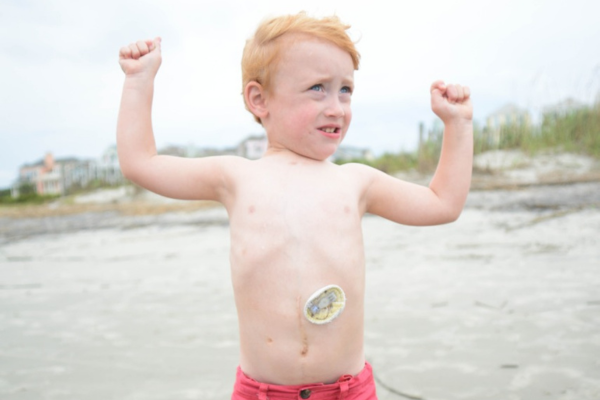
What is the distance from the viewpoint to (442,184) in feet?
6.11

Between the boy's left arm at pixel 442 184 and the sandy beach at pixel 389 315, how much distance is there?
2.88 feet

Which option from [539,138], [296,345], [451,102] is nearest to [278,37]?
[451,102]

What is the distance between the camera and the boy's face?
165 cm

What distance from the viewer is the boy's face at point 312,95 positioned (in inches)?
65.0

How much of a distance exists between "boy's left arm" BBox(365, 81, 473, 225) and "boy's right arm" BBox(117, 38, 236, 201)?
1.64ft

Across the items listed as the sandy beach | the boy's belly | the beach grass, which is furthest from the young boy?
the beach grass

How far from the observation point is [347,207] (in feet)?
5.49

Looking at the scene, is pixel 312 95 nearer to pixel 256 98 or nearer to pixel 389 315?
pixel 256 98

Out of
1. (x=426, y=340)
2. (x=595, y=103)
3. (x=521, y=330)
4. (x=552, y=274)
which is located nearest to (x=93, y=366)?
(x=426, y=340)

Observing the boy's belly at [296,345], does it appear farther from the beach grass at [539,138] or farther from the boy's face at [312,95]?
the beach grass at [539,138]

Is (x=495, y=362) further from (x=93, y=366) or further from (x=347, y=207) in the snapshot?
(x=93, y=366)

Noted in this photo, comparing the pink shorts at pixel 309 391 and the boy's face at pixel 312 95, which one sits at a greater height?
the boy's face at pixel 312 95

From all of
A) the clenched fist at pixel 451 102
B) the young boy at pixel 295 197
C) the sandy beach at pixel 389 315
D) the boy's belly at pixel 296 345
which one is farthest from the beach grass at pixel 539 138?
the boy's belly at pixel 296 345

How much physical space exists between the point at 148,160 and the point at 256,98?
1.28 ft
